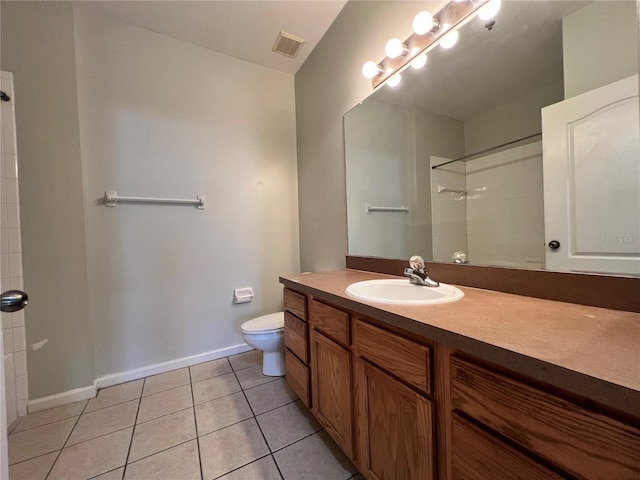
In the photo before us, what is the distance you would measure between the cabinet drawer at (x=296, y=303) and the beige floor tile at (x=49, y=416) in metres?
1.40

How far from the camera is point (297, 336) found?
133 centimetres

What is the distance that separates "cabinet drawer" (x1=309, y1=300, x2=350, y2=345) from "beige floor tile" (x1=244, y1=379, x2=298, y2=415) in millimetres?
667

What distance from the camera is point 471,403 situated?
1.83 feet

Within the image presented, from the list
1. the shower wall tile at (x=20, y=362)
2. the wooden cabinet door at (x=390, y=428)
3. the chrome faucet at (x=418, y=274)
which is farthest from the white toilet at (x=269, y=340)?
the shower wall tile at (x=20, y=362)

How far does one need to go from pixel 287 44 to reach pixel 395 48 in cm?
110

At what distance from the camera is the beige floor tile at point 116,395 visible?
151 centimetres

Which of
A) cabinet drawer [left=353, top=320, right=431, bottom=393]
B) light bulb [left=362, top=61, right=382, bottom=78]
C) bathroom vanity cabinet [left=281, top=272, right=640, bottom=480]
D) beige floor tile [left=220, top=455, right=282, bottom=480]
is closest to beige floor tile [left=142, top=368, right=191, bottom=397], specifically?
beige floor tile [left=220, top=455, right=282, bottom=480]

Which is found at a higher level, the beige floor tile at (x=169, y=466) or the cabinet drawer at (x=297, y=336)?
the cabinet drawer at (x=297, y=336)

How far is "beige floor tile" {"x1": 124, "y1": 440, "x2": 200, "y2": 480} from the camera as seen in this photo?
1028 millimetres

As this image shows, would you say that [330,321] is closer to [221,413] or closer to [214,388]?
[221,413]

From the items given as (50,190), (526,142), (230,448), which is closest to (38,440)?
(230,448)

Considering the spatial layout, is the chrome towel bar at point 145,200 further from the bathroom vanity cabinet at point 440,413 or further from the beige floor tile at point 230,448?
the beige floor tile at point 230,448

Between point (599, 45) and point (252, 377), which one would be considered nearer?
point (599, 45)

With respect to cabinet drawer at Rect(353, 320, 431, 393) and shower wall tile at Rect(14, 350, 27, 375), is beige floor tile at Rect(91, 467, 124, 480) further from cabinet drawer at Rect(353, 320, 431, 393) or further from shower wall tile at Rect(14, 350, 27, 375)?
cabinet drawer at Rect(353, 320, 431, 393)
